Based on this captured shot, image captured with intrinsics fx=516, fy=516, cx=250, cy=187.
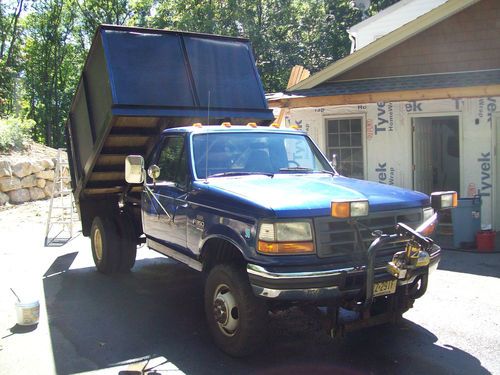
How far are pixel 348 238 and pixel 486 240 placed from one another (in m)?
5.29

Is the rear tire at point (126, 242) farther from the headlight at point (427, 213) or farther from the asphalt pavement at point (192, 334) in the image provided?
the headlight at point (427, 213)

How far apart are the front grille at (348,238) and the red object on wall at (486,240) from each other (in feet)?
15.7

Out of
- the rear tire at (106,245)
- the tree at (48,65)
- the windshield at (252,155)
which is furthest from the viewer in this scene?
the tree at (48,65)

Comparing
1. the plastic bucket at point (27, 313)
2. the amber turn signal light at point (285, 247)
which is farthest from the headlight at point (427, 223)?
the plastic bucket at point (27, 313)

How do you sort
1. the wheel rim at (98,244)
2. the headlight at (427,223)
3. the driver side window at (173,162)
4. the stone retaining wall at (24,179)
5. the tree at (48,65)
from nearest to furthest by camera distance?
the headlight at (427,223)
the driver side window at (173,162)
the wheel rim at (98,244)
the stone retaining wall at (24,179)
the tree at (48,65)

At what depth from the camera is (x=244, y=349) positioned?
4223mm

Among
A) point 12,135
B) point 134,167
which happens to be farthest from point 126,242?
point 12,135

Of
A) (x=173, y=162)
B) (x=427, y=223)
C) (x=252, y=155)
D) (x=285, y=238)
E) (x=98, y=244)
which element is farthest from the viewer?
(x=98, y=244)

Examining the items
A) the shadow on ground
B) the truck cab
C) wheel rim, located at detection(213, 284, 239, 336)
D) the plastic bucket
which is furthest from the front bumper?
the plastic bucket

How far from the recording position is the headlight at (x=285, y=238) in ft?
13.0

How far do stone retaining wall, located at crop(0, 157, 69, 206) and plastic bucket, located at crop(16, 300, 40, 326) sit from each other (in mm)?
9532

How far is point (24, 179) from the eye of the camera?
15.2 m

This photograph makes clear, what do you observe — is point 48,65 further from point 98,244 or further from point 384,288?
point 384,288

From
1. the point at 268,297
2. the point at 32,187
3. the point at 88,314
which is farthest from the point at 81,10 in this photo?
the point at 268,297
